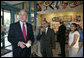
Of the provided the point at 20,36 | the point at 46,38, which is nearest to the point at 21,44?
the point at 20,36

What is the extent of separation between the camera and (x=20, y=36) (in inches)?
Answer: 94.5

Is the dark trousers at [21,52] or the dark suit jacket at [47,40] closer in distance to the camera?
the dark trousers at [21,52]

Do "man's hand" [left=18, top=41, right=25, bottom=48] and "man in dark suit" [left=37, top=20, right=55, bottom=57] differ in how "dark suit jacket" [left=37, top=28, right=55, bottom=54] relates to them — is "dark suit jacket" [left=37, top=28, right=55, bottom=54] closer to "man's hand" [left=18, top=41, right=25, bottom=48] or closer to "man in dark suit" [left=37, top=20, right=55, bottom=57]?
"man in dark suit" [left=37, top=20, right=55, bottom=57]

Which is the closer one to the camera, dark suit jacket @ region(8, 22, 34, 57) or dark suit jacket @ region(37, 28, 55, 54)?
dark suit jacket @ region(8, 22, 34, 57)

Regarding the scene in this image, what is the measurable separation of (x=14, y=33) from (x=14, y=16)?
4.01 meters

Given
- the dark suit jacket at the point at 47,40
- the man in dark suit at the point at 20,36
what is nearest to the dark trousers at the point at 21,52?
the man in dark suit at the point at 20,36

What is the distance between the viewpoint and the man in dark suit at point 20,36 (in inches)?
93.9

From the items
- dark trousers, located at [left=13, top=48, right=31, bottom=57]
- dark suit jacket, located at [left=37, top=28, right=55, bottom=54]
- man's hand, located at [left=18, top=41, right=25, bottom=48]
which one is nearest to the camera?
man's hand, located at [left=18, top=41, right=25, bottom=48]

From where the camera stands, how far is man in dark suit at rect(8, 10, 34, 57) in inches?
93.9

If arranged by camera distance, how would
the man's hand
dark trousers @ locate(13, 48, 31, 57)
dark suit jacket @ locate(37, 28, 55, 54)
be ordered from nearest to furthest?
the man's hand < dark trousers @ locate(13, 48, 31, 57) < dark suit jacket @ locate(37, 28, 55, 54)

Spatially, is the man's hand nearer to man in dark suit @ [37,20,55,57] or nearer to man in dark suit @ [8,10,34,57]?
man in dark suit @ [8,10,34,57]

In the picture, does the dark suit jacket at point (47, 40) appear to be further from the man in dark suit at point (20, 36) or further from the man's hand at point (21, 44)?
the man's hand at point (21, 44)

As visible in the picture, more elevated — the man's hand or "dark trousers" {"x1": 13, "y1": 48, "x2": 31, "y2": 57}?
the man's hand

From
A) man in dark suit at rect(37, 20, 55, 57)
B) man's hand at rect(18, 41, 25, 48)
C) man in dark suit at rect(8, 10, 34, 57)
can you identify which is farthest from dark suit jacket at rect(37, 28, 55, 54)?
man's hand at rect(18, 41, 25, 48)
